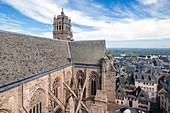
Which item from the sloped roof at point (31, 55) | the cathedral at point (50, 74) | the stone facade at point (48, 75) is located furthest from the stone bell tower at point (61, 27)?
the sloped roof at point (31, 55)

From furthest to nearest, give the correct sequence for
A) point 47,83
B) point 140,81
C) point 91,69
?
point 140,81 → point 91,69 → point 47,83

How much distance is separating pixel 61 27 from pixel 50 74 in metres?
18.7

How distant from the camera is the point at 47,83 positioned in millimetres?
17047

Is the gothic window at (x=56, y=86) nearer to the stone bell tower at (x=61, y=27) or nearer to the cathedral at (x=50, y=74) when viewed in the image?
the cathedral at (x=50, y=74)

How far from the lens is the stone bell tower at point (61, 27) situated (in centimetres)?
3297

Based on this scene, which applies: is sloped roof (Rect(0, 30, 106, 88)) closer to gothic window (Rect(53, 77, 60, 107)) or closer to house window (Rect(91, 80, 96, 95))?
gothic window (Rect(53, 77, 60, 107))

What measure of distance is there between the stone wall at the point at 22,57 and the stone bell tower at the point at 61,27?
12098 mm

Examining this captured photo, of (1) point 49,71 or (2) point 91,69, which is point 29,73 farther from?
(2) point 91,69

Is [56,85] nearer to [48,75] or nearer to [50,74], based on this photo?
[50,74]

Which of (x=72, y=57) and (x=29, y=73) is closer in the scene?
(x=29, y=73)

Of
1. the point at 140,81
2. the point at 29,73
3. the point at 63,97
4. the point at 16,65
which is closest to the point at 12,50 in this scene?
the point at 16,65

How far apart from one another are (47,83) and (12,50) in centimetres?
605

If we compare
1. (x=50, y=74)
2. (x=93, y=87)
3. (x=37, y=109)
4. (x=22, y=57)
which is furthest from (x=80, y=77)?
(x=22, y=57)

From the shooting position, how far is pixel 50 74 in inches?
693
